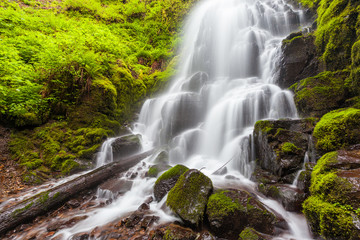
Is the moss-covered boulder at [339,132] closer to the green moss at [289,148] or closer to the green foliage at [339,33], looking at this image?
the green moss at [289,148]

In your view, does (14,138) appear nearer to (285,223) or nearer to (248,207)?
(248,207)

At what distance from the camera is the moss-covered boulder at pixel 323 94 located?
16.4 ft

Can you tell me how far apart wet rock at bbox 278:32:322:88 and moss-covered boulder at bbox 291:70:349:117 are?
1961 millimetres

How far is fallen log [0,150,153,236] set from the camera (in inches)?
126

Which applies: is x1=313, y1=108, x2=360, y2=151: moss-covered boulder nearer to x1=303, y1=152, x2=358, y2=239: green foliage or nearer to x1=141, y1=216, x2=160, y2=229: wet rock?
x1=303, y1=152, x2=358, y2=239: green foliage

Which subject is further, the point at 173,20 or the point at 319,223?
the point at 173,20

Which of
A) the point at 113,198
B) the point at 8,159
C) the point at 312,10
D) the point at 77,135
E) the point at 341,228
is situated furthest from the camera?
the point at 312,10

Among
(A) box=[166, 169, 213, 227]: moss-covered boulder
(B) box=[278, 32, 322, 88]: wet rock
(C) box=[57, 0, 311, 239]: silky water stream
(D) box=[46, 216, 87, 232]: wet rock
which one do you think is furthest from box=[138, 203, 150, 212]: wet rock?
(B) box=[278, 32, 322, 88]: wet rock

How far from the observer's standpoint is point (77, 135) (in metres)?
6.69

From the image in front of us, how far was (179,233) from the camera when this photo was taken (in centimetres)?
276

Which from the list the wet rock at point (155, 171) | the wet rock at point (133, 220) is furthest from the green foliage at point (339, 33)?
the wet rock at point (133, 220)

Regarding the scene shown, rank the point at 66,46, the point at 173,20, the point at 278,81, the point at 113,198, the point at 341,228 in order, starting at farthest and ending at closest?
the point at 173,20 → the point at 278,81 → the point at 66,46 → the point at 113,198 → the point at 341,228

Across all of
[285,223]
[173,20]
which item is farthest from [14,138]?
[173,20]

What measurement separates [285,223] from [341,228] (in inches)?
48.2
